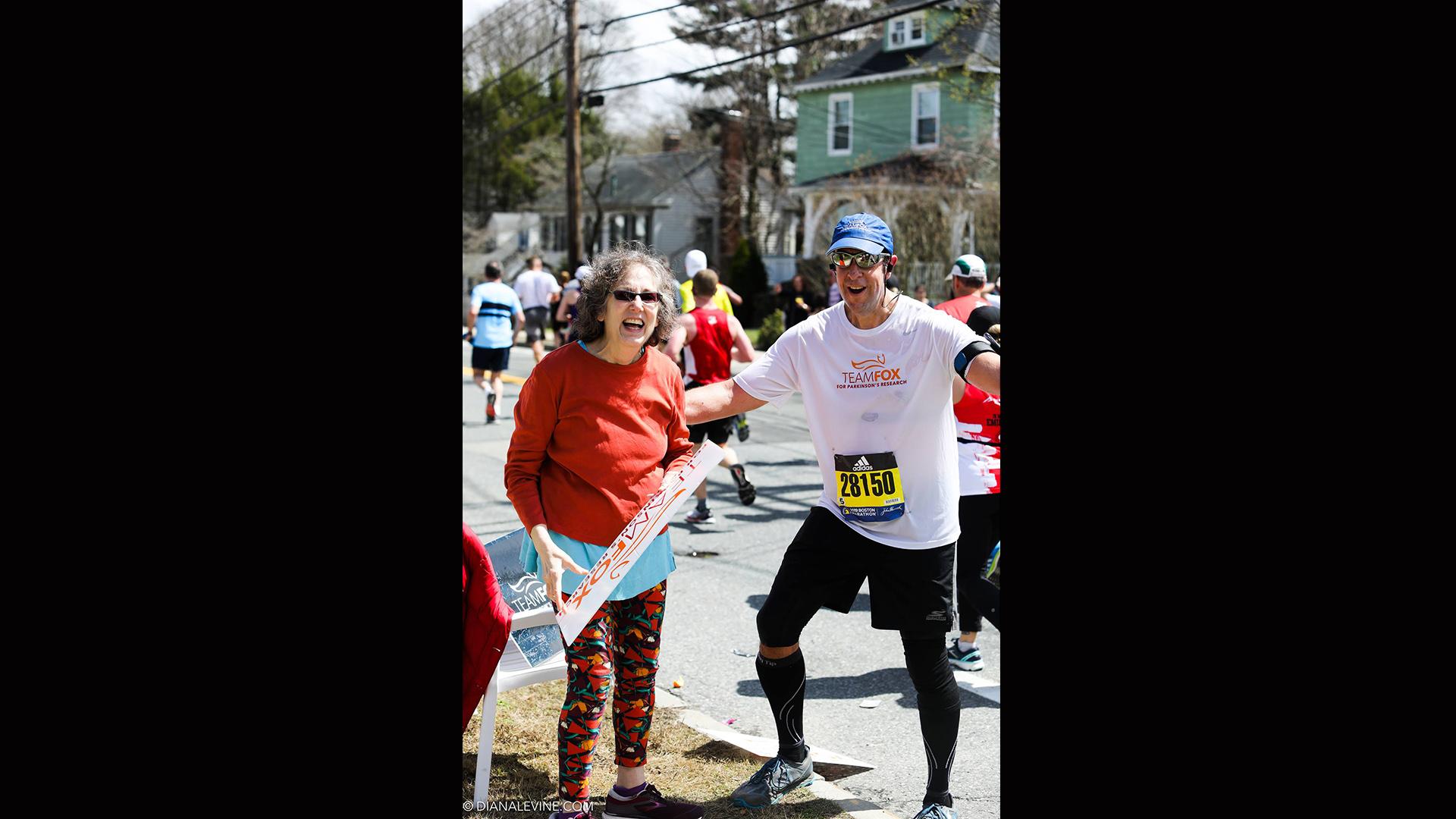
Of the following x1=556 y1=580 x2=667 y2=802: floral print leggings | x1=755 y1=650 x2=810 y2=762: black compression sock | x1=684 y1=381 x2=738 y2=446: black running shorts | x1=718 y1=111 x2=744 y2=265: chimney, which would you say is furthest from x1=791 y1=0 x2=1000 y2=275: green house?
x1=556 y1=580 x2=667 y2=802: floral print leggings

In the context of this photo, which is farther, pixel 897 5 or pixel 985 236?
pixel 897 5

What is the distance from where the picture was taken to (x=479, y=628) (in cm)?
322

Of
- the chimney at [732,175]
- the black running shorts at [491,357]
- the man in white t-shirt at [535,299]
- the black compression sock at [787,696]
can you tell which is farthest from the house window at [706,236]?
the black compression sock at [787,696]

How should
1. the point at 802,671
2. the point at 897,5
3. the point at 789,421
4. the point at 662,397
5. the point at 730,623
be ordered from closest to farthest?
the point at 662,397 → the point at 802,671 → the point at 730,623 → the point at 789,421 → the point at 897,5

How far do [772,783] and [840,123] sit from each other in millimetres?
33593

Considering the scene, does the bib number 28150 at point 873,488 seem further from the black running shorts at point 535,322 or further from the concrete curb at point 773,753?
the black running shorts at point 535,322

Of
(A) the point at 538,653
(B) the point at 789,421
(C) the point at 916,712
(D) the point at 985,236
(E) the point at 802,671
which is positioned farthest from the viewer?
(D) the point at 985,236

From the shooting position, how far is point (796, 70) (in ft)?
136

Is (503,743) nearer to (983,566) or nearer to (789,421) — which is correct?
(983,566)

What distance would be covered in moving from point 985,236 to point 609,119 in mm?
30312

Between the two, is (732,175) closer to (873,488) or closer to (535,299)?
(535,299)

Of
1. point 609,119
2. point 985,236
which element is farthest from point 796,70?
point 985,236
